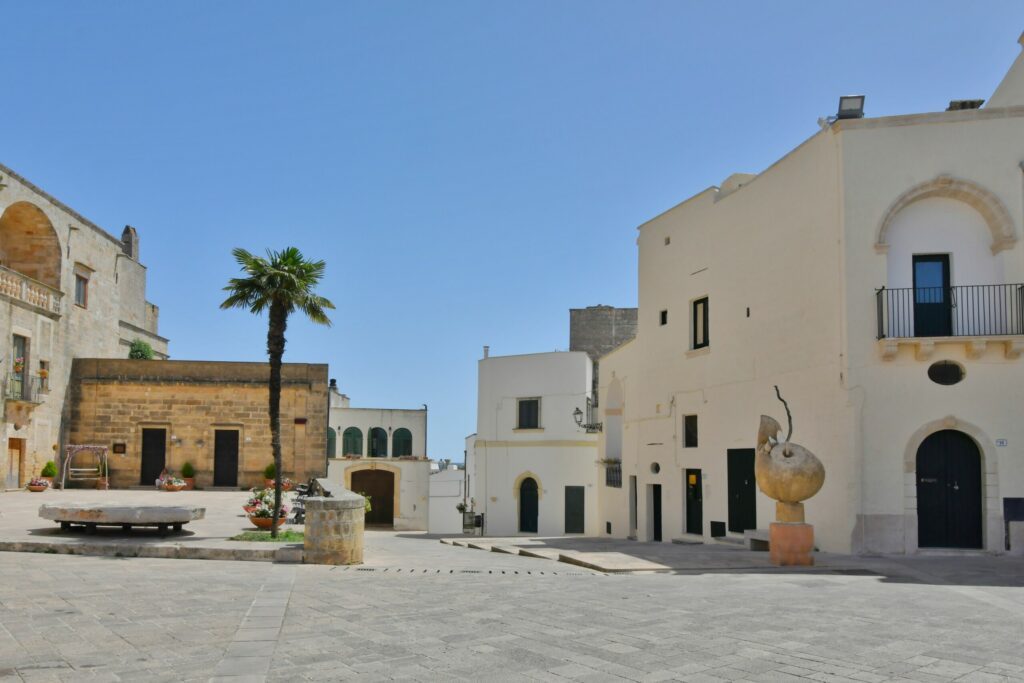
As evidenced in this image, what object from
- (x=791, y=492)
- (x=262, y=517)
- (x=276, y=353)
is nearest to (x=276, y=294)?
(x=276, y=353)

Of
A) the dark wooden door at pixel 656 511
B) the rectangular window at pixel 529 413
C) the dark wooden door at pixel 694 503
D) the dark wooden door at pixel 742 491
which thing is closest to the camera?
the dark wooden door at pixel 742 491

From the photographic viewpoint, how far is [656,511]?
76.3 feet

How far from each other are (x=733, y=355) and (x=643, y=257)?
5.45 metres

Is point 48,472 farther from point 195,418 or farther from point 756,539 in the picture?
point 756,539

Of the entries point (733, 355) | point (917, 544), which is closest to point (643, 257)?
point (733, 355)

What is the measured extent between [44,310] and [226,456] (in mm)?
7860

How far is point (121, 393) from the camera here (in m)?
31.1

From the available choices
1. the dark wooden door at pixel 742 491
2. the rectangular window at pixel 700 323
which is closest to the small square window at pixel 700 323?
the rectangular window at pixel 700 323

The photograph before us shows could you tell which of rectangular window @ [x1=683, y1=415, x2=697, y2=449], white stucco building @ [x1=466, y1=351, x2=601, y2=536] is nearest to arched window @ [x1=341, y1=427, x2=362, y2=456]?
Result: white stucco building @ [x1=466, y1=351, x2=601, y2=536]

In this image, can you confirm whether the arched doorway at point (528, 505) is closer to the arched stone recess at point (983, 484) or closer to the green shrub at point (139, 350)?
the green shrub at point (139, 350)

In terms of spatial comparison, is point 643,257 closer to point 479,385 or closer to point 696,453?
point 696,453

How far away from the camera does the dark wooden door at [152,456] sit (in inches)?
1216

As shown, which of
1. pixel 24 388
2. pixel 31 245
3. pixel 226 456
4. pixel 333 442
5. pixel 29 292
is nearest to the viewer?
pixel 24 388

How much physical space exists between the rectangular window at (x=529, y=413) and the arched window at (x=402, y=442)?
15.8 meters
